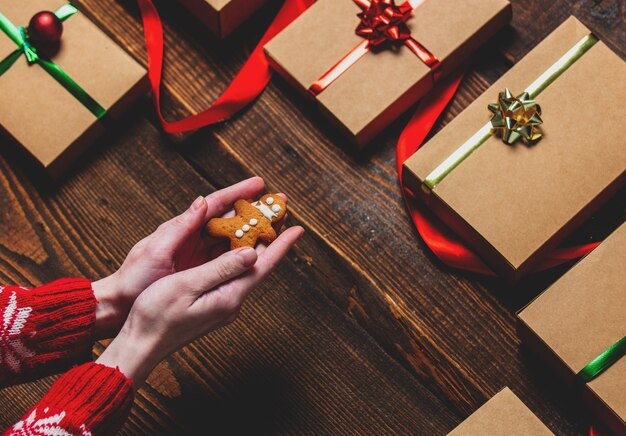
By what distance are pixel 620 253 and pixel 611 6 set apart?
0.44m

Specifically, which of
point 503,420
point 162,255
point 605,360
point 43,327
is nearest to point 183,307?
point 162,255

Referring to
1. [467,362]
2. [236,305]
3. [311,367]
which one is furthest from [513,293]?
[236,305]

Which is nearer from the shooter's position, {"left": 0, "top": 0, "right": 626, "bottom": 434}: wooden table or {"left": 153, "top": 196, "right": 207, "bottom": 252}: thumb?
{"left": 153, "top": 196, "right": 207, "bottom": 252}: thumb

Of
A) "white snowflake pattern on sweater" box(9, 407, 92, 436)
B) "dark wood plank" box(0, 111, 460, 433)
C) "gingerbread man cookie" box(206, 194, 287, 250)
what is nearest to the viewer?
"white snowflake pattern on sweater" box(9, 407, 92, 436)

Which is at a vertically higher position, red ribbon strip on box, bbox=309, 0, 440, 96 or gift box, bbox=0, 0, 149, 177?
red ribbon strip on box, bbox=309, 0, 440, 96

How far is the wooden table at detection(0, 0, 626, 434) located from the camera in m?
1.23

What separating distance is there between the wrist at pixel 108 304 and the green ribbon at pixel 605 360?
68 centimetres

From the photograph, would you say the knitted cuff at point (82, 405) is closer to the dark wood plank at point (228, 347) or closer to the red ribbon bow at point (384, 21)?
the dark wood plank at point (228, 347)

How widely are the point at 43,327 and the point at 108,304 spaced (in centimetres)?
10

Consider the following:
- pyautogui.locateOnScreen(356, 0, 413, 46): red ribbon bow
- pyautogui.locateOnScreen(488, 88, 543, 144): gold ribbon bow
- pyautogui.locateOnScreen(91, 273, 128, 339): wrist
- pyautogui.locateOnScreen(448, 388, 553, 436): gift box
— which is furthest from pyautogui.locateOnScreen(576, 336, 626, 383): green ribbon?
pyautogui.locateOnScreen(91, 273, 128, 339): wrist

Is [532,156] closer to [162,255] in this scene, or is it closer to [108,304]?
[162,255]

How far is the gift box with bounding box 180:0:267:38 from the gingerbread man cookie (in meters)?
0.34

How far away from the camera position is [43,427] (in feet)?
3.35

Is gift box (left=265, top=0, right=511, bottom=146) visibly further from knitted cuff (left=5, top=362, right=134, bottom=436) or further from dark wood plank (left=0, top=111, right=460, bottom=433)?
knitted cuff (left=5, top=362, right=134, bottom=436)
